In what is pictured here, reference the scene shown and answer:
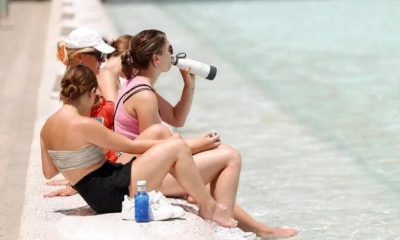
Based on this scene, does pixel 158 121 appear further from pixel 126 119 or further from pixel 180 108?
pixel 180 108

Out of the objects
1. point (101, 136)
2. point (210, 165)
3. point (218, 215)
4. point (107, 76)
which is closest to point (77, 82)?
point (101, 136)

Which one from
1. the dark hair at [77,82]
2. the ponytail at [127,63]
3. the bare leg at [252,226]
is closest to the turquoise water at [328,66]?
the bare leg at [252,226]

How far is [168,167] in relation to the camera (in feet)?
17.0

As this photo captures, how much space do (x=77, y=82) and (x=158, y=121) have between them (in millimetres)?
726

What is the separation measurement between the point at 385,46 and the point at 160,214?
981cm

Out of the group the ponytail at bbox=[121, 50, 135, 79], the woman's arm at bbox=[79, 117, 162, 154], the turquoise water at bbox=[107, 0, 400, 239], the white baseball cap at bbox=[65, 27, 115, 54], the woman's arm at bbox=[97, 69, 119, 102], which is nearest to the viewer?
the woman's arm at bbox=[79, 117, 162, 154]

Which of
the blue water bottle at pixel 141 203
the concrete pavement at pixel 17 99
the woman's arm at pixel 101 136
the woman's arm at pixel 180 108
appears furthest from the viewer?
the concrete pavement at pixel 17 99

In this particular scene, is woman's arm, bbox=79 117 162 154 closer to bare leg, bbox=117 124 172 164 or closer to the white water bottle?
bare leg, bbox=117 124 172 164

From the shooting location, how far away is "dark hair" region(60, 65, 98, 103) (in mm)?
5098

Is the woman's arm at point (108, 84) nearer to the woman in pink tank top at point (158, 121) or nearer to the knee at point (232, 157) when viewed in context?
the woman in pink tank top at point (158, 121)

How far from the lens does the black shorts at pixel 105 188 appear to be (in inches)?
205

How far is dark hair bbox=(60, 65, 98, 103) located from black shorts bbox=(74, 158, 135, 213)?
37 cm

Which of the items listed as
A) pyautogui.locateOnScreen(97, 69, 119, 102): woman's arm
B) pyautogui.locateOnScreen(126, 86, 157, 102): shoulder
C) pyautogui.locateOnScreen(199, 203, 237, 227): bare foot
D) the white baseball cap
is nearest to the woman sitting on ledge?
pyautogui.locateOnScreen(199, 203, 237, 227): bare foot

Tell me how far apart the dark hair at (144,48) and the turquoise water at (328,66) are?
129 centimetres
